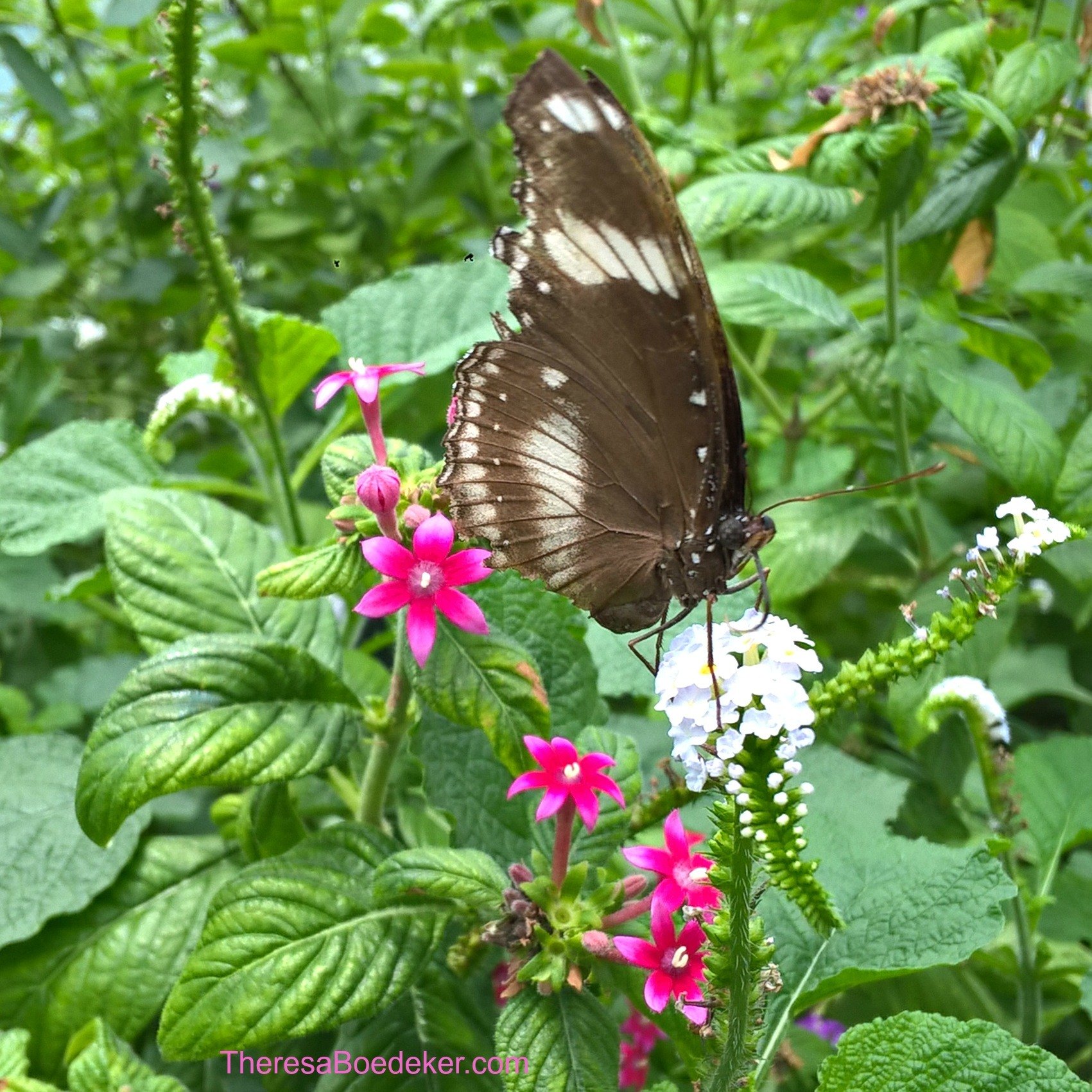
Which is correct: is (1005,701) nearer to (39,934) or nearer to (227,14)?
(39,934)

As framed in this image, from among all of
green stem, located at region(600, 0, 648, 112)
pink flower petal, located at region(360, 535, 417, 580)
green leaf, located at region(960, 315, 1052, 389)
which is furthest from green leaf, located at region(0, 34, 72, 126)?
green leaf, located at region(960, 315, 1052, 389)

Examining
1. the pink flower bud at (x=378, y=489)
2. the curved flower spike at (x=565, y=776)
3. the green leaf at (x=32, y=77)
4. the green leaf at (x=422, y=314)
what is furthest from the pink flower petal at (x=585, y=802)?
the green leaf at (x=32, y=77)

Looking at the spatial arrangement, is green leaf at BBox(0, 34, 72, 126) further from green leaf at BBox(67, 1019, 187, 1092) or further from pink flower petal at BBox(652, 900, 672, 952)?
pink flower petal at BBox(652, 900, 672, 952)

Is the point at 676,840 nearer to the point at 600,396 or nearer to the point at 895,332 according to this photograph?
the point at 600,396

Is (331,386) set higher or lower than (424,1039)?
higher

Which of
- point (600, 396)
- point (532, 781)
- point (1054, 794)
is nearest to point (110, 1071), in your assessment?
point (532, 781)

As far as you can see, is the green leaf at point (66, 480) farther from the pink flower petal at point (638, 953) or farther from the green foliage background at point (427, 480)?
the pink flower petal at point (638, 953)

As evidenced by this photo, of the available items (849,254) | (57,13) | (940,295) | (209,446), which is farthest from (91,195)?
(940,295)

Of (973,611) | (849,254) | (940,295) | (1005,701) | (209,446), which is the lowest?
(1005,701)
